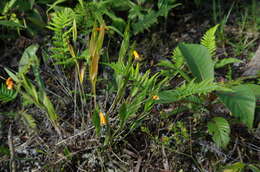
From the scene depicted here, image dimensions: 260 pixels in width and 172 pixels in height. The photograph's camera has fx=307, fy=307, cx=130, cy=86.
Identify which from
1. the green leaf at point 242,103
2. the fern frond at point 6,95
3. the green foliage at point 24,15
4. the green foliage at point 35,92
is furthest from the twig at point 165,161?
the green foliage at point 24,15

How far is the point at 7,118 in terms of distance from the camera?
1.52 meters

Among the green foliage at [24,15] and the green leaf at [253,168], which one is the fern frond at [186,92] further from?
the green foliage at [24,15]

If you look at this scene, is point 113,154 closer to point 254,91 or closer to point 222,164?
point 222,164

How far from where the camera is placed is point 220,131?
1.16 m

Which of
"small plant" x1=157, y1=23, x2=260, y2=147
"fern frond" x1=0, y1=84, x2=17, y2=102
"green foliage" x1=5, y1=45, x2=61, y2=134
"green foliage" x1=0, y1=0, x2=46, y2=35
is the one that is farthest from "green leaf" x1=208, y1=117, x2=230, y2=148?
"green foliage" x1=0, y1=0, x2=46, y2=35

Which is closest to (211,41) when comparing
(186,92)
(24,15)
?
(186,92)

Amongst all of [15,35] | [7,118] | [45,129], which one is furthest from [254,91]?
[15,35]

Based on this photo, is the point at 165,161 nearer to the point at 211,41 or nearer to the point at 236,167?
the point at 236,167

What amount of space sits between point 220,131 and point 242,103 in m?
0.14

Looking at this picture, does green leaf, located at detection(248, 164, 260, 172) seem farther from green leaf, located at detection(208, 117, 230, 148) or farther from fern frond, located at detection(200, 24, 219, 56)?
fern frond, located at detection(200, 24, 219, 56)

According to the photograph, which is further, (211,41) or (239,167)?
(211,41)

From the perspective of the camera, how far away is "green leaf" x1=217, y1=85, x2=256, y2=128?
3.51 feet

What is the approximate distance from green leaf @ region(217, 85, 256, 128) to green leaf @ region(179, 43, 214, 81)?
14 centimetres

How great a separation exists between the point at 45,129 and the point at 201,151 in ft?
2.31
